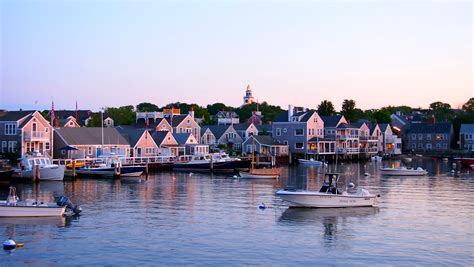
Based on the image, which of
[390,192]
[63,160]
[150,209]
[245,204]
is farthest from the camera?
[63,160]

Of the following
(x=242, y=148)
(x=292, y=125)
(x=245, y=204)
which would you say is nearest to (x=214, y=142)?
(x=242, y=148)

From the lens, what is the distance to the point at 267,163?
89000mm

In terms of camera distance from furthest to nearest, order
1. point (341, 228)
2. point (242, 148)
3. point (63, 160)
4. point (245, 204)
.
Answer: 1. point (242, 148)
2. point (63, 160)
3. point (245, 204)
4. point (341, 228)

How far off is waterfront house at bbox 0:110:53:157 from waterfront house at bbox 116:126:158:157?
13.2m

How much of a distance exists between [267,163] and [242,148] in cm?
1976

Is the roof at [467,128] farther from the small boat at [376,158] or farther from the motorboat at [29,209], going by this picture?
the motorboat at [29,209]

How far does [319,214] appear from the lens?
1517 inches

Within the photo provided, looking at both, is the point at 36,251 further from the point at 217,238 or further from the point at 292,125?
the point at 292,125

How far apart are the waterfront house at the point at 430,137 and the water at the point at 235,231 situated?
91741mm

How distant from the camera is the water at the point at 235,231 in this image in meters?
26.9

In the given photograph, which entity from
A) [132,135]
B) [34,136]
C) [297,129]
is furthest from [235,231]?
[297,129]

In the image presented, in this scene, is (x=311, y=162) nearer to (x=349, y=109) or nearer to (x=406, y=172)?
(x=406, y=172)

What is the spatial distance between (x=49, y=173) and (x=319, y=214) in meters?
32.8

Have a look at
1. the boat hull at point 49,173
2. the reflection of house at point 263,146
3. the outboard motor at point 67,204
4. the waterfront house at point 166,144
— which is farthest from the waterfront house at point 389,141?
the outboard motor at point 67,204
